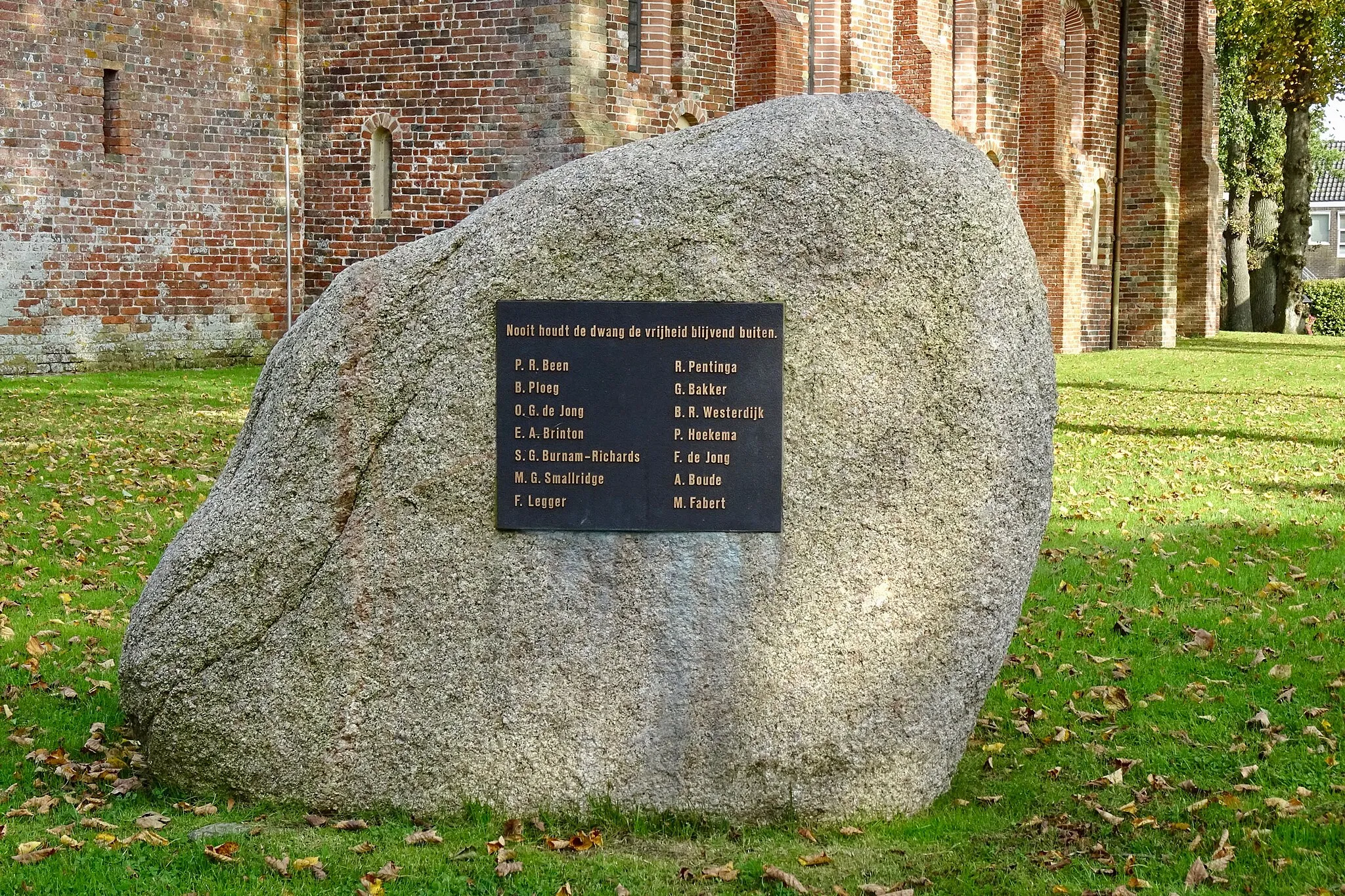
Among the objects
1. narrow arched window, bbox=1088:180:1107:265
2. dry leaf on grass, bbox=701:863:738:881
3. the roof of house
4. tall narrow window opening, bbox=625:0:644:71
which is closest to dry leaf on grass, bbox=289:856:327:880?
dry leaf on grass, bbox=701:863:738:881

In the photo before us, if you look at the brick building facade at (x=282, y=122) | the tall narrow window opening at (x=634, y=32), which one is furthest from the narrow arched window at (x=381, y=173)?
the tall narrow window opening at (x=634, y=32)

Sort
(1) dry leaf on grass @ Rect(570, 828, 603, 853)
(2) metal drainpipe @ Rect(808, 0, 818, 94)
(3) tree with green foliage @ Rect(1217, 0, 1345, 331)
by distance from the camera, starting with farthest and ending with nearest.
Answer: (3) tree with green foliage @ Rect(1217, 0, 1345, 331) < (2) metal drainpipe @ Rect(808, 0, 818, 94) < (1) dry leaf on grass @ Rect(570, 828, 603, 853)

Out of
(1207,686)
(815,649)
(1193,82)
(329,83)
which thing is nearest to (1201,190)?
(1193,82)

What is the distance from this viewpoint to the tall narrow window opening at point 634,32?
20.2 meters

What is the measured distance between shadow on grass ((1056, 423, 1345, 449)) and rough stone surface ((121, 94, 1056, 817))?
36.3 ft

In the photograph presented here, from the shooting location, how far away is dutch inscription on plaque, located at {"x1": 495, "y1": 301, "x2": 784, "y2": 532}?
192 inches

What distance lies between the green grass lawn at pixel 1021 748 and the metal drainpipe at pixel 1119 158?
19.5 m

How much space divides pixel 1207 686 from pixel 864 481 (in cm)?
256

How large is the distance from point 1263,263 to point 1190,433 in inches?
1071

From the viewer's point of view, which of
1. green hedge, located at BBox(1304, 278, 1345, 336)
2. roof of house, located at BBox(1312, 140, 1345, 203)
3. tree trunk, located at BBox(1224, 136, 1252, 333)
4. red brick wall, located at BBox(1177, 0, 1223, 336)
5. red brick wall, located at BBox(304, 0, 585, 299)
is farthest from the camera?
roof of house, located at BBox(1312, 140, 1345, 203)

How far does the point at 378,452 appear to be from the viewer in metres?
4.84

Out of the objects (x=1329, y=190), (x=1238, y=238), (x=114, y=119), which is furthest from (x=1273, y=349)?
(x=1329, y=190)

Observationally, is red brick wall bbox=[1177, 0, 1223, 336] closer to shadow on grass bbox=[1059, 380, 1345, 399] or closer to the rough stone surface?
shadow on grass bbox=[1059, 380, 1345, 399]

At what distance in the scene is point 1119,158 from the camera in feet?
102
